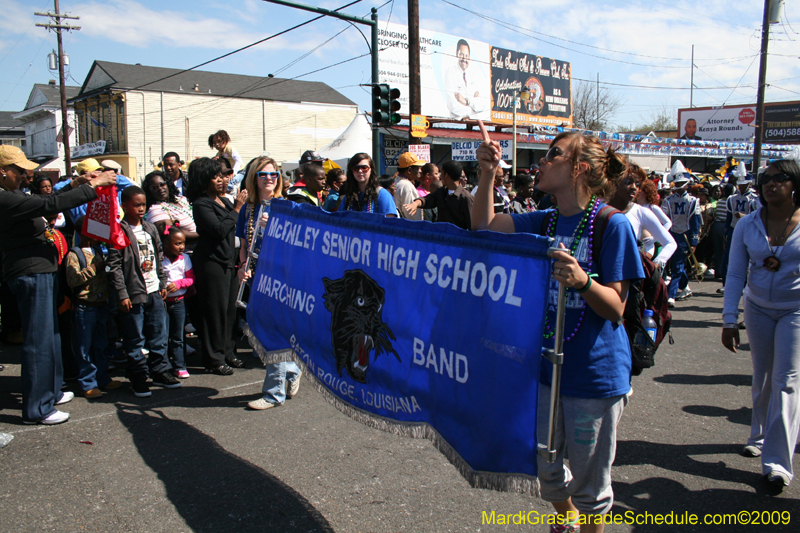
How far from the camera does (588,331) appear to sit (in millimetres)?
2330

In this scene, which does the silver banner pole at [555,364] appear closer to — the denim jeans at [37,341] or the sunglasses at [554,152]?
the sunglasses at [554,152]

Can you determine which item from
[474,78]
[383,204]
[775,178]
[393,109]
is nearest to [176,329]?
[383,204]

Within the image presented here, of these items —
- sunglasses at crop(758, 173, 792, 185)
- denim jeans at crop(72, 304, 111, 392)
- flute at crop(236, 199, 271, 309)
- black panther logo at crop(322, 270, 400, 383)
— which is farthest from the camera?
denim jeans at crop(72, 304, 111, 392)

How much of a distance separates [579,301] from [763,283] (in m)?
2.03

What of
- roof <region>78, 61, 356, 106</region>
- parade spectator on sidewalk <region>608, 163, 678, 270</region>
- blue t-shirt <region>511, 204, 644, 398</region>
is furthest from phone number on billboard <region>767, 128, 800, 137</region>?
blue t-shirt <region>511, 204, 644, 398</region>

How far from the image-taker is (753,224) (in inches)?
148

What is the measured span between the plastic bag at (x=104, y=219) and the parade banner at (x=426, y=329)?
2.10 meters

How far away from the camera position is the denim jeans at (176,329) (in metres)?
5.61

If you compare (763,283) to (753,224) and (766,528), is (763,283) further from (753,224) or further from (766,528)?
(766,528)

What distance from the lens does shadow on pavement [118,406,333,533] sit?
3.05m

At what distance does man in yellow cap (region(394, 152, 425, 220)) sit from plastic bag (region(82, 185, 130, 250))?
141 inches

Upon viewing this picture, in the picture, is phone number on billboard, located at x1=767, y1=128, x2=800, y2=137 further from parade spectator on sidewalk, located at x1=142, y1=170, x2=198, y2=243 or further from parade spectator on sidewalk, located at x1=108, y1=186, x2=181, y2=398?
parade spectator on sidewalk, located at x1=108, y1=186, x2=181, y2=398

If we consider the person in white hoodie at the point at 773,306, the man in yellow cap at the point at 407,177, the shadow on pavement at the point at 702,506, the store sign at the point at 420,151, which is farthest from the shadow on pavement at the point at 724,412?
the store sign at the point at 420,151

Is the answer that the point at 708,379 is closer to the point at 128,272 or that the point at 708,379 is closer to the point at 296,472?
the point at 296,472
